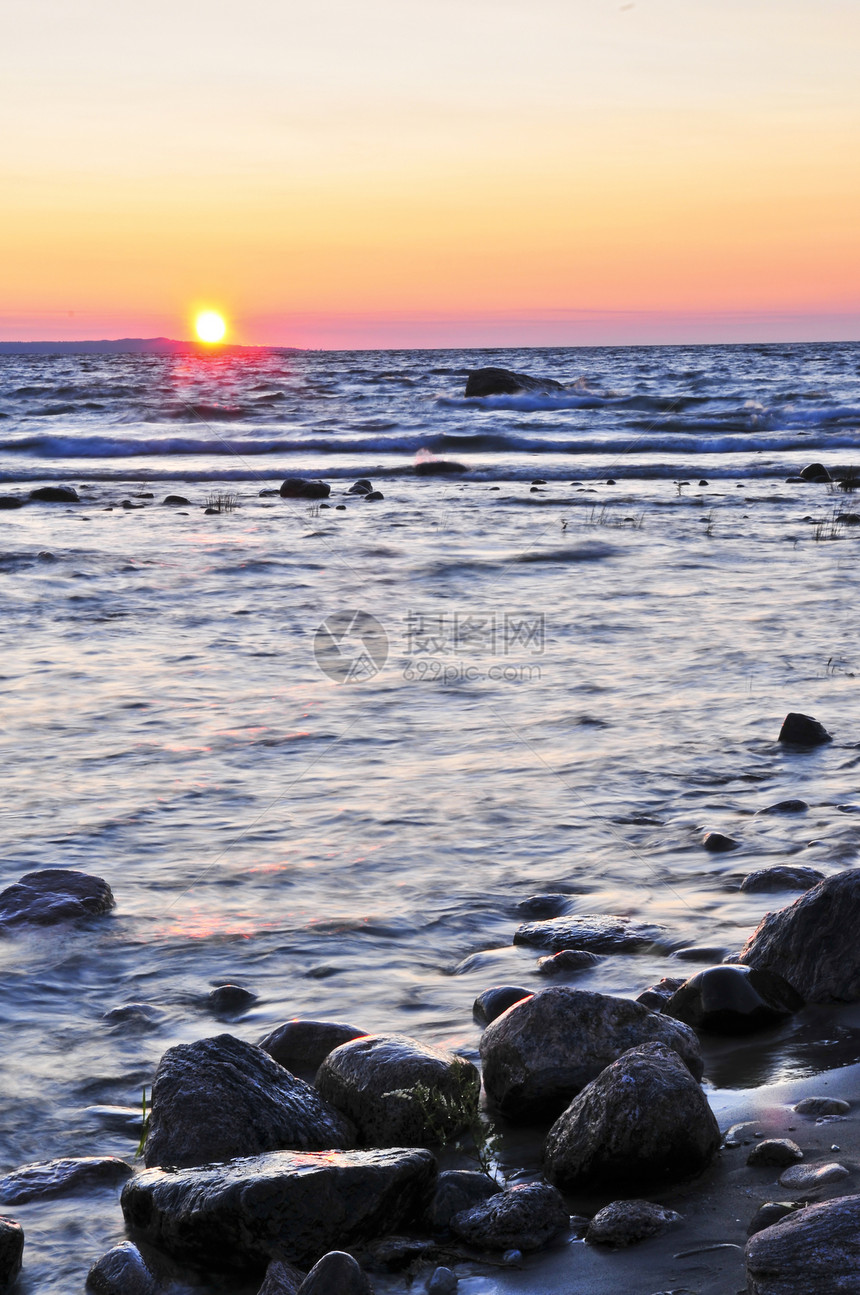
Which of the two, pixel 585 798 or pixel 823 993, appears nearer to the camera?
pixel 823 993

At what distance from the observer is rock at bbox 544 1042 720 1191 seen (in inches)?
111

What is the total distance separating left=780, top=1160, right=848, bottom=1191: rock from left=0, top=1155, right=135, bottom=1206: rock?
1593 mm

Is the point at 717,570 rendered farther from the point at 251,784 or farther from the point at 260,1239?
the point at 260,1239

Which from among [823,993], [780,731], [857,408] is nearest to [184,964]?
[823,993]

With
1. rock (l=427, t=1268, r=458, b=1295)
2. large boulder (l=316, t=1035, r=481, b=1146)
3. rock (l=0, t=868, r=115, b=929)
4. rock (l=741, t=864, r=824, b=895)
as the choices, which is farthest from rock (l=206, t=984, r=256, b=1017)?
rock (l=741, t=864, r=824, b=895)

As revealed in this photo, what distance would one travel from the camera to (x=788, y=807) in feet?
18.2

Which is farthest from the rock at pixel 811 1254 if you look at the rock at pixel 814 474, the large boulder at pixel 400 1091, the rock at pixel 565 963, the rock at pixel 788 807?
the rock at pixel 814 474

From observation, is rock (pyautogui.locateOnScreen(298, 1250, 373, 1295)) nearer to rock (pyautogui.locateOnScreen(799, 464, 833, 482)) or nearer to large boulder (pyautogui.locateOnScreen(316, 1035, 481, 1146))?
large boulder (pyautogui.locateOnScreen(316, 1035, 481, 1146))

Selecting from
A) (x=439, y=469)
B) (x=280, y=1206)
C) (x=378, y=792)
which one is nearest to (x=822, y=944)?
(x=280, y=1206)

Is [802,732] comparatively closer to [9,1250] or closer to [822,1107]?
[822,1107]

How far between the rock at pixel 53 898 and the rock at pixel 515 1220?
2.25 meters

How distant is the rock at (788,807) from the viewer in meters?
5.52

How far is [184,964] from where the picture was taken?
418 cm

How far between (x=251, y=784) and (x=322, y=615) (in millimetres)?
4779
